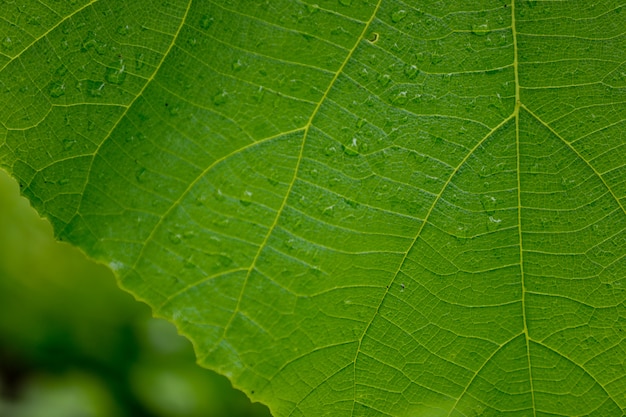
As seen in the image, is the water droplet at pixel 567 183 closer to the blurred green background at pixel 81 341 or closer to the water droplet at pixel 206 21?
the water droplet at pixel 206 21

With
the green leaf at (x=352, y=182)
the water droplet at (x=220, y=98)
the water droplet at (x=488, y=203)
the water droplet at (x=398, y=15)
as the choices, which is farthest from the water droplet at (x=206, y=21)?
the water droplet at (x=488, y=203)

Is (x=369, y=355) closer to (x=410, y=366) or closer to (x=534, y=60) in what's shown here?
(x=410, y=366)

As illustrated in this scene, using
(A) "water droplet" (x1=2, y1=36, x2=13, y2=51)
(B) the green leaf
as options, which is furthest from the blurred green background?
(A) "water droplet" (x1=2, y1=36, x2=13, y2=51)

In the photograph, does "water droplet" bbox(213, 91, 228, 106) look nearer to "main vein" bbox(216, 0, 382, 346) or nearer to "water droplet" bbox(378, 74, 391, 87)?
"main vein" bbox(216, 0, 382, 346)

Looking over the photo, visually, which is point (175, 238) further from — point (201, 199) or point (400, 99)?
point (400, 99)

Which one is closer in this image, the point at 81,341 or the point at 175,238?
the point at 175,238

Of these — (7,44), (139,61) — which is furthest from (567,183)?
(7,44)

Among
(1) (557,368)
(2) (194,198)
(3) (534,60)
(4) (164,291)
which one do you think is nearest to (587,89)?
(3) (534,60)
